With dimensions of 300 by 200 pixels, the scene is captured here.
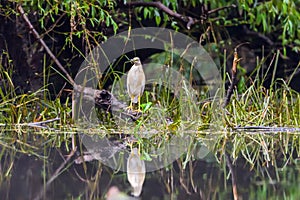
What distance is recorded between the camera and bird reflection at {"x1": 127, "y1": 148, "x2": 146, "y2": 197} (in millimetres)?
1557

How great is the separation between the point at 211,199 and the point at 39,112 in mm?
2639

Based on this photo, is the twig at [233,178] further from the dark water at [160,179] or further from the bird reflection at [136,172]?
the bird reflection at [136,172]

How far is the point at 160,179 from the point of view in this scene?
5.59 ft

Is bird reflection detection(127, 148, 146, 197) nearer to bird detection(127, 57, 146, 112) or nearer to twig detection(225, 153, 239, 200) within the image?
twig detection(225, 153, 239, 200)

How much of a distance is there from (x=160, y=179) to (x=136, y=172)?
142 mm

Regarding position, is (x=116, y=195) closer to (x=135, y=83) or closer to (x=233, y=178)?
(x=233, y=178)

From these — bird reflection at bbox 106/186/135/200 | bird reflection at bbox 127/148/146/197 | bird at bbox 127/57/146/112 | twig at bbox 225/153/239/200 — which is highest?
bird at bbox 127/57/146/112

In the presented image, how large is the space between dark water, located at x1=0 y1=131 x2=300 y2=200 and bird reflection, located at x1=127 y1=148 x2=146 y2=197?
17 mm

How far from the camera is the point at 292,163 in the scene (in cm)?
210

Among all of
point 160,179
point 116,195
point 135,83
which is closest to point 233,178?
point 160,179

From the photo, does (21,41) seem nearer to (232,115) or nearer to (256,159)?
(232,115)

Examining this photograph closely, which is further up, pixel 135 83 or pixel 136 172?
pixel 135 83

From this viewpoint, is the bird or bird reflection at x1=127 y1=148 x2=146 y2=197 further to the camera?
the bird

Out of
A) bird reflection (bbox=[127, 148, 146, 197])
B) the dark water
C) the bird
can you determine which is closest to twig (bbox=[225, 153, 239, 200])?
→ the dark water
